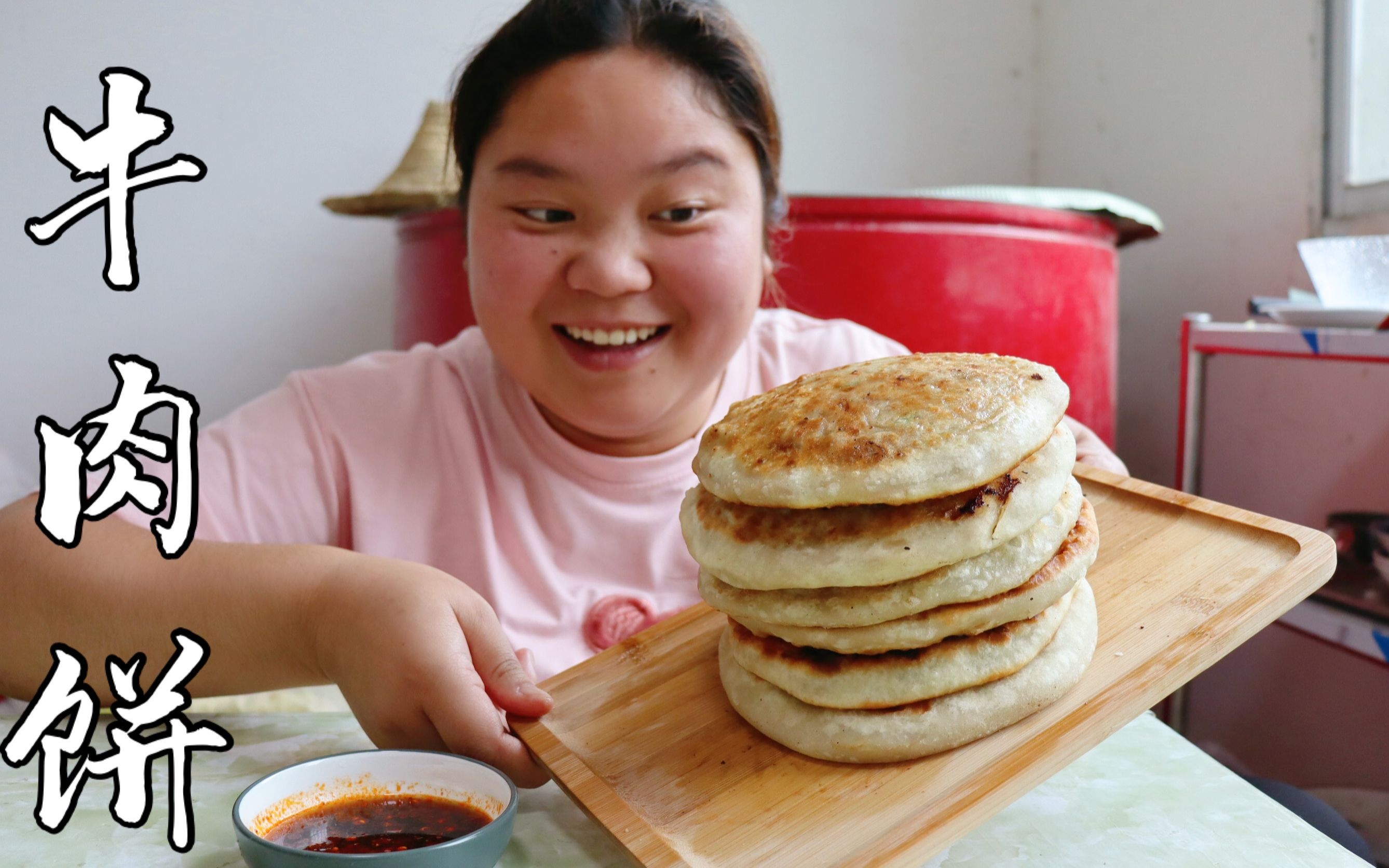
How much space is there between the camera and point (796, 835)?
29.0 inches

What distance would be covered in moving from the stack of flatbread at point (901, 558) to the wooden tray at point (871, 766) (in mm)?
33

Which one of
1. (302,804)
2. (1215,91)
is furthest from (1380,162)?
(302,804)

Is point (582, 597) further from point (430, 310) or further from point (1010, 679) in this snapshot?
point (430, 310)

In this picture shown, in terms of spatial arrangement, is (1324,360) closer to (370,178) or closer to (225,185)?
(370,178)

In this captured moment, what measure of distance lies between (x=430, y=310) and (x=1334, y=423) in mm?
2062

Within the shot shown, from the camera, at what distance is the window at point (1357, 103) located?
224 centimetres

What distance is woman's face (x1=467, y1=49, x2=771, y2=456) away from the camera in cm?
122

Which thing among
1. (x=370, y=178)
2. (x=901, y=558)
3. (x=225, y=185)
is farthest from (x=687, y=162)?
(x=225, y=185)

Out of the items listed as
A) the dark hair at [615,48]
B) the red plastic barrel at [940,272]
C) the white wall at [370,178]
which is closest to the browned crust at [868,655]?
the dark hair at [615,48]

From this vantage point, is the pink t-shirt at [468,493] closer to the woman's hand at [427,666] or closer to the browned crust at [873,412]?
the woman's hand at [427,666]

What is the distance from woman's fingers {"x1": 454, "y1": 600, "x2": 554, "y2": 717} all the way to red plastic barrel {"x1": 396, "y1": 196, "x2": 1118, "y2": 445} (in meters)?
1.12

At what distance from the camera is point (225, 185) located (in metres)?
2.70

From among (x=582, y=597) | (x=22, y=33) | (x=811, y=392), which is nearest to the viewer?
(x=811, y=392)

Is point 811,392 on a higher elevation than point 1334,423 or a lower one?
higher
